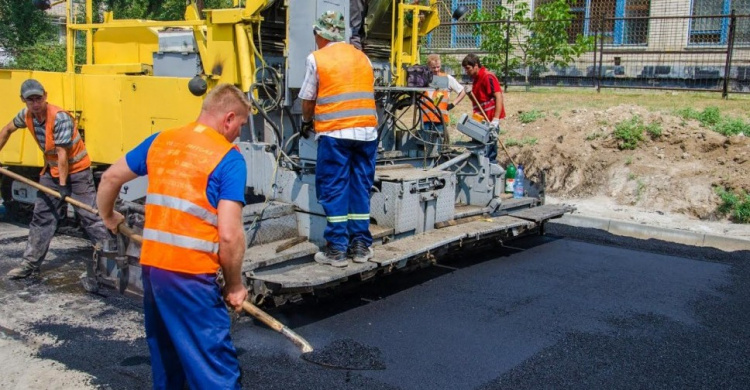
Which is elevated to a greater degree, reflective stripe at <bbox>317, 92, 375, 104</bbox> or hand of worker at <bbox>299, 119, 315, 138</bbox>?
reflective stripe at <bbox>317, 92, 375, 104</bbox>

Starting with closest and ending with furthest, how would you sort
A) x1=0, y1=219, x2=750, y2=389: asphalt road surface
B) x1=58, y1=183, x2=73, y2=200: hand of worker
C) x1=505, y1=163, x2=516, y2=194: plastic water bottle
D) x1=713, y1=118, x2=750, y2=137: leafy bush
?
1. x1=0, y1=219, x2=750, y2=389: asphalt road surface
2. x1=58, y1=183, x2=73, y2=200: hand of worker
3. x1=505, y1=163, x2=516, y2=194: plastic water bottle
4. x1=713, y1=118, x2=750, y2=137: leafy bush

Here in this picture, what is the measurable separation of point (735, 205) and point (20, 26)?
13.9m

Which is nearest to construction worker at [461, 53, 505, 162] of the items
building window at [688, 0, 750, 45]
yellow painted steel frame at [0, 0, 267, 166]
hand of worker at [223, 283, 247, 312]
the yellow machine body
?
the yellow machine body

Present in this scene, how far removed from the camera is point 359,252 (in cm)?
524

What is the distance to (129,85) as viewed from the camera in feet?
21.6

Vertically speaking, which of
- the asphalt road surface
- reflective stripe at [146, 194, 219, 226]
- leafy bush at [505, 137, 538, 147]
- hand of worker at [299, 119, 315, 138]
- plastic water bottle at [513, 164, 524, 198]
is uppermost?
hand of worker at [299, 119, 315, 138]

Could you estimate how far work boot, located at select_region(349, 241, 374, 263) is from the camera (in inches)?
206

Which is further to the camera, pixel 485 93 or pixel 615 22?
pixel 615 22

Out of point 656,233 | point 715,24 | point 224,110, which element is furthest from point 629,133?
point 224,110

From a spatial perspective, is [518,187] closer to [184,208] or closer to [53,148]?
[53,148]

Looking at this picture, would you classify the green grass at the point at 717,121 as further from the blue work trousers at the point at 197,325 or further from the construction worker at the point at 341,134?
the blue work trousers at the point at 197,325

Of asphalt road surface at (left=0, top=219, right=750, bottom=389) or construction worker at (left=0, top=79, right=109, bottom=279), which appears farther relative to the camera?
construction worker at (left=0, top=79, right=109, bottom=279)

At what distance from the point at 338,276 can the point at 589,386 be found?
1.75 metres

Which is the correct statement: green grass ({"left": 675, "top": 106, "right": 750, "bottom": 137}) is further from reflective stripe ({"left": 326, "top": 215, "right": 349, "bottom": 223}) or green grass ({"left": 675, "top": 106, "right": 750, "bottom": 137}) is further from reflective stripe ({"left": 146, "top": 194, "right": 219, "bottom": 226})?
reflective stripe ({"left": 146, "top": 194, "right": 219, "bottom": 226})
